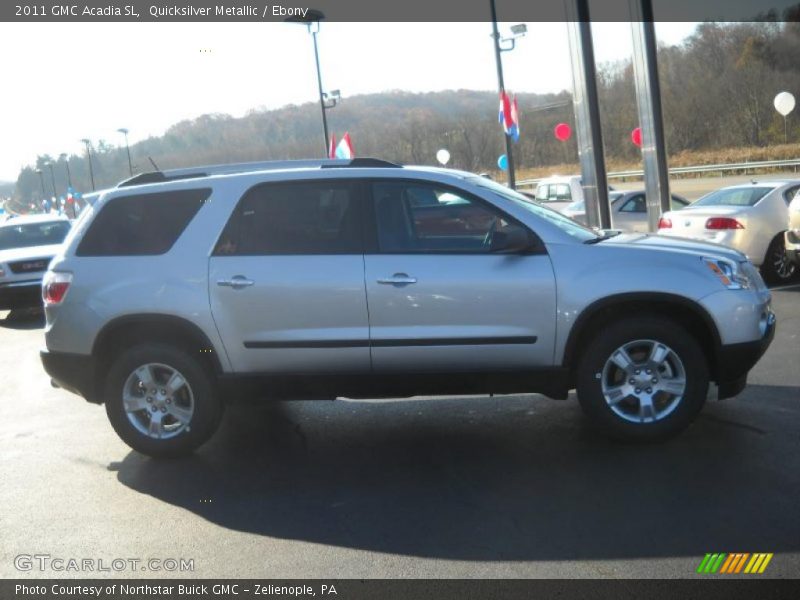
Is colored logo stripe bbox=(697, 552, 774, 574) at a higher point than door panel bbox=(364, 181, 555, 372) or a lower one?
lower

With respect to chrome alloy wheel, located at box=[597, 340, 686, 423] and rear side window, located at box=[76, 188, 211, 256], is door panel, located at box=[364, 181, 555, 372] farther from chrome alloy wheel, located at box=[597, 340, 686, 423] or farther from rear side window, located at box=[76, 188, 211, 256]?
rear side window, located at box=[76, 188, 211, 256]

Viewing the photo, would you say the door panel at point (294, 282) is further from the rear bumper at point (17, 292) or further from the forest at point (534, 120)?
the forest at point (534, 120)

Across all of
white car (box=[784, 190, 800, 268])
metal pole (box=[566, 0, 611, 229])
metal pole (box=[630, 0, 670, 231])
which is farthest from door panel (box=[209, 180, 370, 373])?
metal pole (box=[630, 0, 670, 231])

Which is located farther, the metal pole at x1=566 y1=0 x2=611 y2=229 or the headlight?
the metal pole at x1=566 y1=0 x2=611 y2=229

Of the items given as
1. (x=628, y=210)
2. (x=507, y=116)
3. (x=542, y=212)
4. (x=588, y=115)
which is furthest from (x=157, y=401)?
(x=507, y=116)

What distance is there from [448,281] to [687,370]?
1.62 m

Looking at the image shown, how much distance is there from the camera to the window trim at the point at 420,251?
5473 millimetres

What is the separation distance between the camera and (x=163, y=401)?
5.86m

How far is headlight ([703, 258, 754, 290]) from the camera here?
5.45m

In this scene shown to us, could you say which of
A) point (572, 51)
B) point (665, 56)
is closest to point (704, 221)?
point (572, 51)

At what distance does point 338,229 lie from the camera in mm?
5680

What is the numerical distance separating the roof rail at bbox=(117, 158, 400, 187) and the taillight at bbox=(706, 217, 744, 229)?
7.13 meters

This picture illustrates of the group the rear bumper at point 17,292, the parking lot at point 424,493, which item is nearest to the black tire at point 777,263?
the parking lot at point 424,493

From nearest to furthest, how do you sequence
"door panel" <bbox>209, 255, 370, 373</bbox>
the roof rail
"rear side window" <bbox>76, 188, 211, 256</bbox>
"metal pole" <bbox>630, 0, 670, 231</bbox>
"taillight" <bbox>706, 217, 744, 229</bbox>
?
"door panel" <bbox>209, 255, 370, 373</bbox>
"rear side window" <bbox>76, 188, 211, 256</bbox>
the roof rail
"taillight" <bbox>706, 217, 744, 229</bbox>
"metal pole" <bbox>630, 0, 670, 231</bbox>
